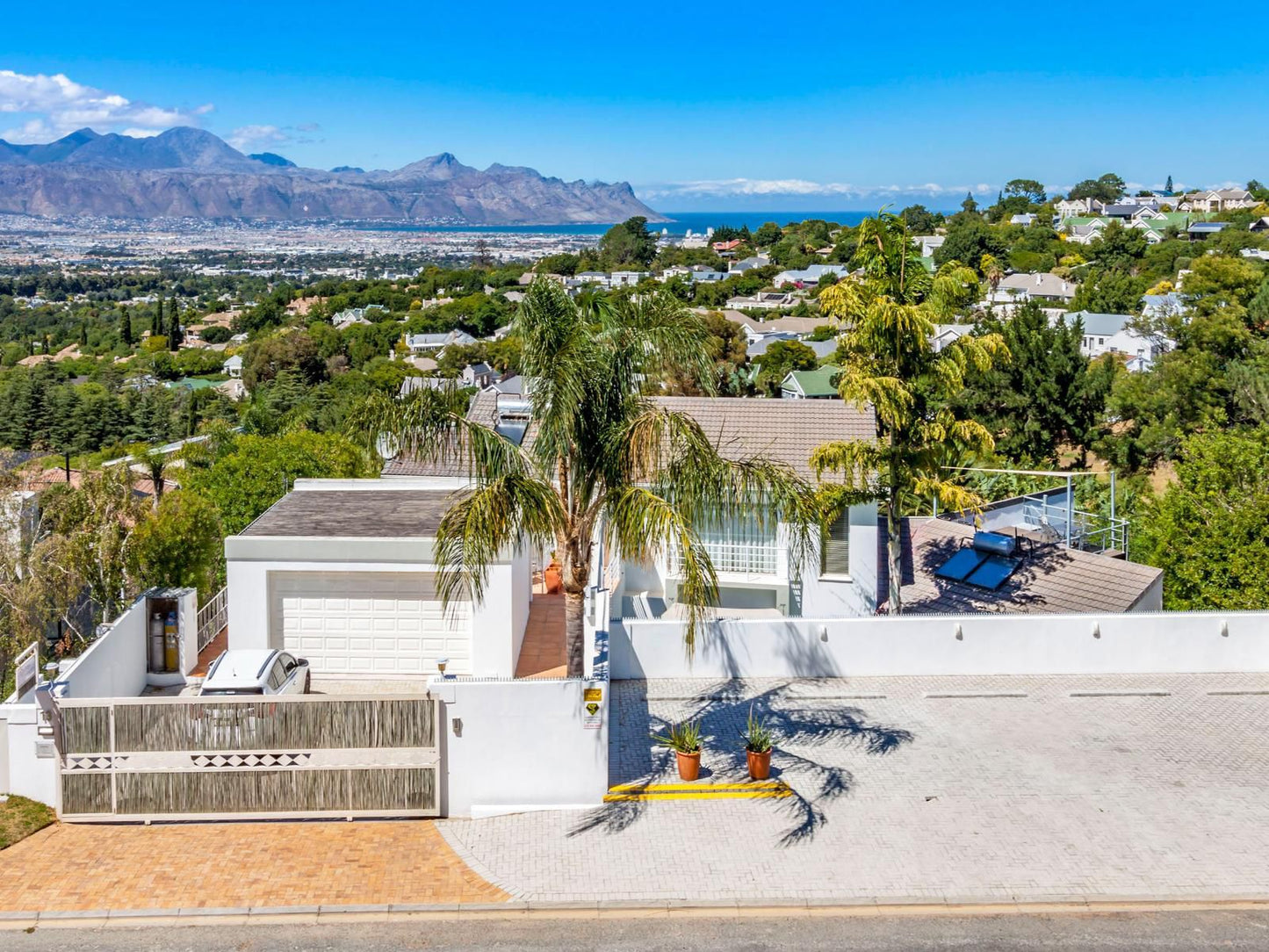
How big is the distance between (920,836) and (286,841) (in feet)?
21.9

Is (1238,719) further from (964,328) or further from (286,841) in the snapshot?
(964,328)

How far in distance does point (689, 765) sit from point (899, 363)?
820 centimetres

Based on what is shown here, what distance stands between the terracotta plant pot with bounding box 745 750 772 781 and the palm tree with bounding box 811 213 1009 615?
6.20 m

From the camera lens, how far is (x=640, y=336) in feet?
42.9

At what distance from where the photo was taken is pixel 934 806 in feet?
41.4

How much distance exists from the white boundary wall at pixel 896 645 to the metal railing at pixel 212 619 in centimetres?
656

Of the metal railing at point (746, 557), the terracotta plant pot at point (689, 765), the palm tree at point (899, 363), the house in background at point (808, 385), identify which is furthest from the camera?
the house in background at point (808, 385)

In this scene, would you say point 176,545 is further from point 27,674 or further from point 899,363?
point 899,363

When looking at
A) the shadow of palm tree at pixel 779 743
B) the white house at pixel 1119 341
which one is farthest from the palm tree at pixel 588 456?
the white house at pixel 1119 341

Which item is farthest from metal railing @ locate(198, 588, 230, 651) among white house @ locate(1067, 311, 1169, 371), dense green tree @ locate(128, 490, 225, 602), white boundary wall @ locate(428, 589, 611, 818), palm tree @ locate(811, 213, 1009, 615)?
white house @ locate(1067, 311, 1169, 371)

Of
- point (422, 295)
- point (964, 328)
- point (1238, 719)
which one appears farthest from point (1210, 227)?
point (1238, 719)

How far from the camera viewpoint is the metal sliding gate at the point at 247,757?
39.8 feet

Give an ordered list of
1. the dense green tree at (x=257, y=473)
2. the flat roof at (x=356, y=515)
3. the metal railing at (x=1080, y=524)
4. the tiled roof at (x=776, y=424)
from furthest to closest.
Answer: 1. the dense green tree at (x=257, y=473)
2. the metal railing at (x=1080, y=524)
3. the tiled roof at (x=776, y=424)
4. the flat roof at (x=356, y=515)

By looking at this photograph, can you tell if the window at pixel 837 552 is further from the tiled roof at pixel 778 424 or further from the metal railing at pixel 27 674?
the metal railing at pixel 27 674
